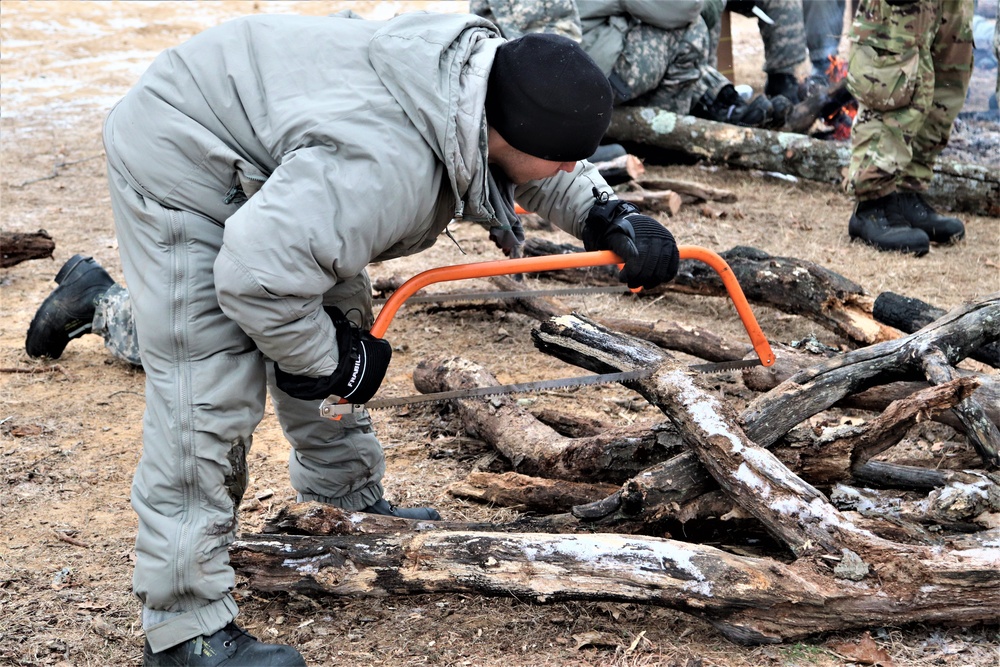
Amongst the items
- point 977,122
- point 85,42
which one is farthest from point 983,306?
point 85,42

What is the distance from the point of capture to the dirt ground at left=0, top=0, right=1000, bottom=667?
2.59m

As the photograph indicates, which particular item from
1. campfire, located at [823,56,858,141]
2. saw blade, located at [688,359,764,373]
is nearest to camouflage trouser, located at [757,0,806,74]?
campfire, located at [823,56,858,141]

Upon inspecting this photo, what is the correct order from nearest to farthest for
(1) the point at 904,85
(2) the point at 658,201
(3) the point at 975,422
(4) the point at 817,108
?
(3) the point at 975,422, (1) the point at 904,85, (2) the point at 658,201, (4) the point at 817,108

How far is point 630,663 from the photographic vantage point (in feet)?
8.16

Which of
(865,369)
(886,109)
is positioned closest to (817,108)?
(886,109)

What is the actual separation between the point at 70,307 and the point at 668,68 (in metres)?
5.50

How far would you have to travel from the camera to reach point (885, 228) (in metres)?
5.98

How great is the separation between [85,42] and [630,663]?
11.6m

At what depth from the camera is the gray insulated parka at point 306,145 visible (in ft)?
7.19

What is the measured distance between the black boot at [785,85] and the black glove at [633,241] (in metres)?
7.29

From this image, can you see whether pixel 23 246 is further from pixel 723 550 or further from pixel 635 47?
pixel 635 47

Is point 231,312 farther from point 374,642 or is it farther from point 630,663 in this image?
point 630,663

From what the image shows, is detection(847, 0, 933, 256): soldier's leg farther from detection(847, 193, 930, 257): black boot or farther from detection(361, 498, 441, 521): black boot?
detection(361, 498, 441, 521): black boot

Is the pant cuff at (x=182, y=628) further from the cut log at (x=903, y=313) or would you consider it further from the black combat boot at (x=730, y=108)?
the black combat boot at (x=730, y=108)
